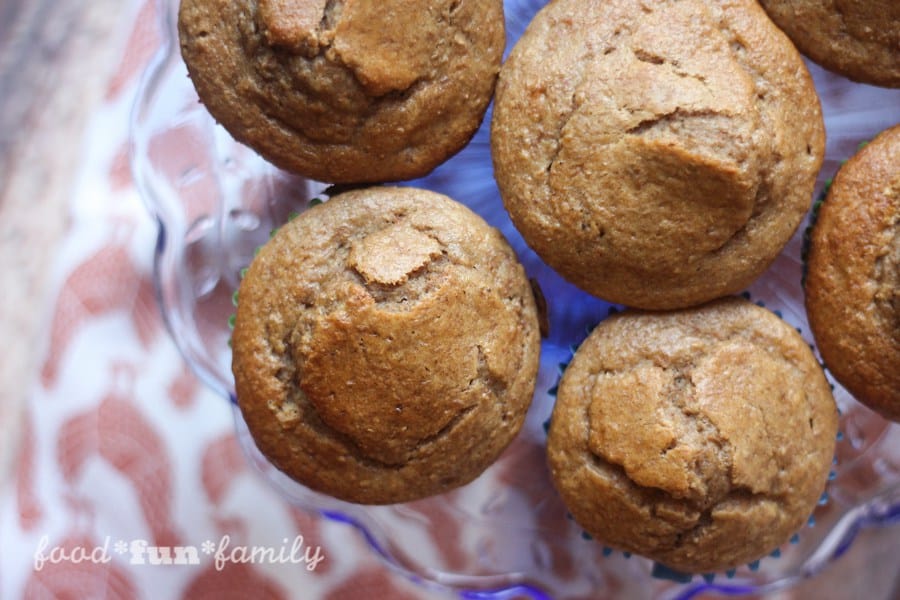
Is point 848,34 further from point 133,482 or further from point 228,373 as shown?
point 133,482

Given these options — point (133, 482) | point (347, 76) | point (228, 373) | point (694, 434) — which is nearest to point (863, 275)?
point (694, 434)

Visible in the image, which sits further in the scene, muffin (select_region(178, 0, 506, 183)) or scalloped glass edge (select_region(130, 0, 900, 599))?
scalloped glass edge (select_region(130, 0, 900, 599))

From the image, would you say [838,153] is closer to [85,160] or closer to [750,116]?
[750,116]

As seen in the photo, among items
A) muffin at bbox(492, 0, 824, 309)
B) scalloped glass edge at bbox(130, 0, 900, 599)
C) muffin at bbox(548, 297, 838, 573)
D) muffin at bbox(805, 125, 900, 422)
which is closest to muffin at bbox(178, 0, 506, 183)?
muffin at bbox(492, 0, 824, 309)

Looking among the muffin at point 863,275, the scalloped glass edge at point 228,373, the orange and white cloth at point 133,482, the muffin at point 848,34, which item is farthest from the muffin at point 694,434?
the orange and white cloth at point 133,482

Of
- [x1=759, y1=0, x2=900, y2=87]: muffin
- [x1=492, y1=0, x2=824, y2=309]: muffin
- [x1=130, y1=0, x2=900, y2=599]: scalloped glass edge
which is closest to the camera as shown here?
[x1=492, y1=0, x2=824, y2=309]: muffin

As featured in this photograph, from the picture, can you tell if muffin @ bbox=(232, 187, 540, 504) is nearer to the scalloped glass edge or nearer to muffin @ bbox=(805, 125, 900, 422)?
the scalloped glass edge

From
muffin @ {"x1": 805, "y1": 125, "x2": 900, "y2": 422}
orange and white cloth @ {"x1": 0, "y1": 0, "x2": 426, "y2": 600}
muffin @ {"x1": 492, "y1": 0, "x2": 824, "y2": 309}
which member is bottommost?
orange and white cloth @ {"x1": 0, "y1": 0, "x2": 426, "y2": 600}
